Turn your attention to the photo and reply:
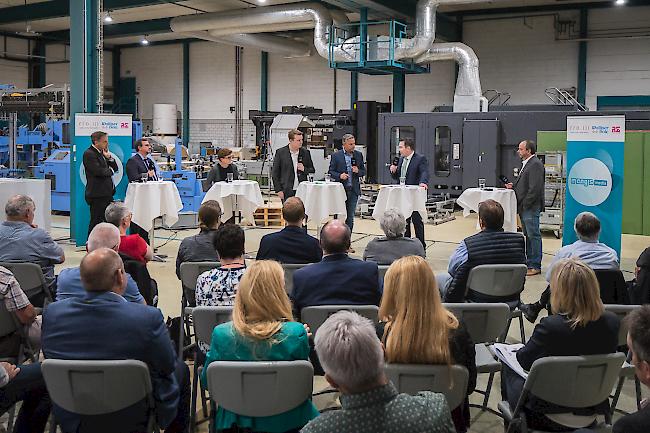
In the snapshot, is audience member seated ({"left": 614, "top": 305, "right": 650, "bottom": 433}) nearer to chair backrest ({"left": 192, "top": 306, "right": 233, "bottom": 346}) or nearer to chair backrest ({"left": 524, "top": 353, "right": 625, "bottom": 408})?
chair backrest ({"left": 524, "top": 353, "right": 625, "bottom": 408})

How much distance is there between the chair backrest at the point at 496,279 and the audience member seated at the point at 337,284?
3.14 ft

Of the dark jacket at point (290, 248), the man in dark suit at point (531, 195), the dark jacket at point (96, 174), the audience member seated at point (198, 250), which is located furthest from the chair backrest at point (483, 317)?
the dark jacket at point (96, 174)

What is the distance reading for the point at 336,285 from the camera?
11.8 ft

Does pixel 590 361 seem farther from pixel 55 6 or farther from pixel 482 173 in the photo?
pixel 55 6

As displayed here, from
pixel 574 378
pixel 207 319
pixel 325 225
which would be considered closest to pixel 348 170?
pixel 325 225

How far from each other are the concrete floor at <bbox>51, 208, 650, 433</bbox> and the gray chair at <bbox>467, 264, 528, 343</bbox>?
569 millimetres

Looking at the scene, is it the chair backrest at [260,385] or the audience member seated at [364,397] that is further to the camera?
the chair backrest at [260,385]

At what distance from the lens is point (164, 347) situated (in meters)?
2.76

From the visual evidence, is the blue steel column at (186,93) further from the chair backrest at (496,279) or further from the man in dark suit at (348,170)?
the chair backrest at (496,279)

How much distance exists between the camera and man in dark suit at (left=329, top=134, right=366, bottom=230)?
9.14 metres

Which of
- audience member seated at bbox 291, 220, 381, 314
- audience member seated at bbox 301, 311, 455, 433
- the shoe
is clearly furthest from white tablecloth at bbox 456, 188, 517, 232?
audience member seated at bbox 301, 311, 455, 433

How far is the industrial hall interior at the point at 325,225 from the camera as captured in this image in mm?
2648

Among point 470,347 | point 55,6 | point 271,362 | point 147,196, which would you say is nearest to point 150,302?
point 271,362

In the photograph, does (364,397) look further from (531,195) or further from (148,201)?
(148,201)
